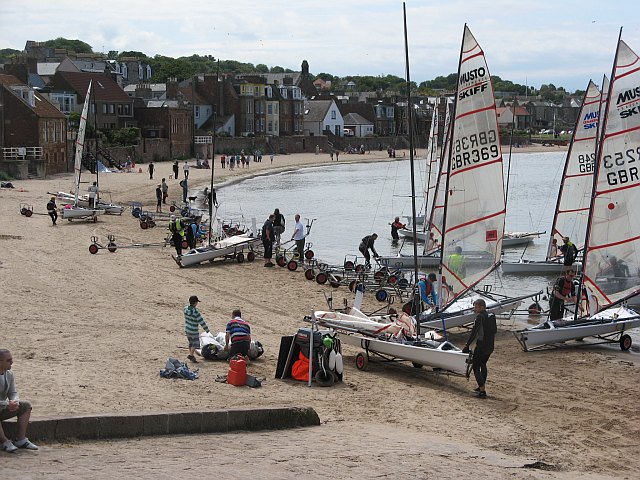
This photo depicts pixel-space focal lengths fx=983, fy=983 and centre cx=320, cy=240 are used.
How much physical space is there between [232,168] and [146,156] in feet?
33.3

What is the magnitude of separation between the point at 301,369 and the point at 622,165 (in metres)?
9.67

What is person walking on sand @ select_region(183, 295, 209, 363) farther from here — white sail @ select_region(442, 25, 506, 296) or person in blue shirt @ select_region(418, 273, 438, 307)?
person in blue shirt @ select_region(418, 273, 438, 307)

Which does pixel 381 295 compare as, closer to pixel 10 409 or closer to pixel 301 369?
pixel 301 369

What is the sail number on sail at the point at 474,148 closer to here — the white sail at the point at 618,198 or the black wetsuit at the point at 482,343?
the white sail at the point at 618,198

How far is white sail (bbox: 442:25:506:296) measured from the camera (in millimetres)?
20891

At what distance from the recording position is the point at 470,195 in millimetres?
21266

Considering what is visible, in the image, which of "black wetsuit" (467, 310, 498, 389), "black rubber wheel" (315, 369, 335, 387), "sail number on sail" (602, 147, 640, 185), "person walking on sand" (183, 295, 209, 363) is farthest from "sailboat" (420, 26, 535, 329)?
"person walking on sand" (183, 295, 209, 363)

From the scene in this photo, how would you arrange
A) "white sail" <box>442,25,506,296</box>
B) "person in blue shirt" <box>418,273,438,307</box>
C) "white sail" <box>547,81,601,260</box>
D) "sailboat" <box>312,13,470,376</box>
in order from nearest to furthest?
"sailboat" <box>312,13,470,376</box>
"white sail" <box>442,25,506,296</box>
"person in blue shirt" <box>418,273,438,307</box>
"white sail" <box>547,81,601,260</box>

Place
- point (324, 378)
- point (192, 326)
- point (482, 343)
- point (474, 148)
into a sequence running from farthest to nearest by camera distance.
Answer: point (474, 148) < point (192, 326) < point (482, 343) < point (324, 378)

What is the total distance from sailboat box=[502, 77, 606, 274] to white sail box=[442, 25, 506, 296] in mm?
12099

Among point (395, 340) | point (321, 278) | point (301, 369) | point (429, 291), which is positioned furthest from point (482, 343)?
point (321, 278)

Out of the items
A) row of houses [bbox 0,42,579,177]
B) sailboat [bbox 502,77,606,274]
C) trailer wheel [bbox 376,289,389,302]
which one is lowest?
trailer wheel [bbox 376,289,389,302]

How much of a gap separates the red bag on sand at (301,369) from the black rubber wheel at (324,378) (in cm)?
18

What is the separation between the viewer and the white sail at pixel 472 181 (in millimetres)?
20891
